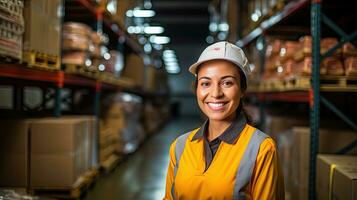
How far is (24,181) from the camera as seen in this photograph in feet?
13.6

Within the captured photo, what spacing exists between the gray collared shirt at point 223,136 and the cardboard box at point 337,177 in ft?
3.34

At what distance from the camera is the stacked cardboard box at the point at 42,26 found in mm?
3834

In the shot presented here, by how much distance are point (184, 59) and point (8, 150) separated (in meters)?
24.1

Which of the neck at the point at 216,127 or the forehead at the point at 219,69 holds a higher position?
the forehead at the point at 219,69

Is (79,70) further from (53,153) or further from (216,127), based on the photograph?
(216,127)

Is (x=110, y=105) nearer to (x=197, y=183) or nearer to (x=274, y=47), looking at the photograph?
(x=274, y=47)

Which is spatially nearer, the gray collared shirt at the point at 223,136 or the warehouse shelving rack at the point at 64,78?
the gray collared shirt at the point at 223,136

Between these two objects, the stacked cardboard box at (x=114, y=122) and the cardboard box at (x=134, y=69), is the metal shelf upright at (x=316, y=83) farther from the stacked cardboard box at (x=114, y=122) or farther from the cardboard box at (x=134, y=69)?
the cardboard box at (x=134, y=69)

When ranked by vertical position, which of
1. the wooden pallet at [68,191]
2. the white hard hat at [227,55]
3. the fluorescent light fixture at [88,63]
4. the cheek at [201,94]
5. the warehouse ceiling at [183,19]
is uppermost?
the warehouse ceiling at [183,19]

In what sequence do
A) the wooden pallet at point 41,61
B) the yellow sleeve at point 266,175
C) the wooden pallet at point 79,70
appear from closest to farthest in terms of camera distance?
1. the yellow sleeve at point 266,175
2. the wooden pallet at point 41,61
3. the wooden pallet at point 79,70

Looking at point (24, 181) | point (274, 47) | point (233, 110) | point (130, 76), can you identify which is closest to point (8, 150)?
point (24, 181)

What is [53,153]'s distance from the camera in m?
4.26

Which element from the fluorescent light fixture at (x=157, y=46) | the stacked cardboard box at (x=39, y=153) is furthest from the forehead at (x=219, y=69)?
the fluorescent light fixture at (x=157, y=46)

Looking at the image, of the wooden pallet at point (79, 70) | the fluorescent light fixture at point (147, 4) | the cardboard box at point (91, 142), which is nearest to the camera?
the wooden pallet at point (79, 70)
